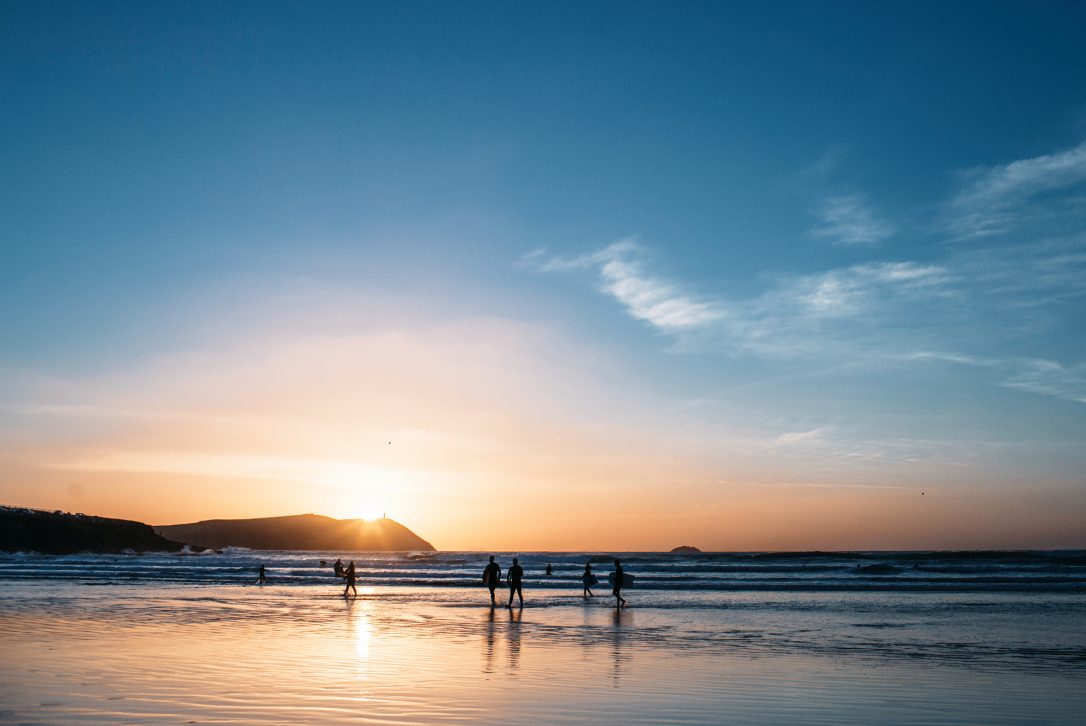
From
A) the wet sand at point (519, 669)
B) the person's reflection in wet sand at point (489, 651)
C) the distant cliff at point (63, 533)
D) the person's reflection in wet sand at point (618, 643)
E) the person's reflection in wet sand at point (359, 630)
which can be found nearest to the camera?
the wet sand at point (519, 669)

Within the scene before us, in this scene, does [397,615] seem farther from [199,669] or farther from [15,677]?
[15,677]

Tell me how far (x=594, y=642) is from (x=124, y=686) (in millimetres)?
10847

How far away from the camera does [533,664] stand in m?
15.9

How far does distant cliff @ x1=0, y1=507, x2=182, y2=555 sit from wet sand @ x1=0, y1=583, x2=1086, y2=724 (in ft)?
417

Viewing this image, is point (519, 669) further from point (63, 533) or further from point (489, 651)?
point (63, 533)

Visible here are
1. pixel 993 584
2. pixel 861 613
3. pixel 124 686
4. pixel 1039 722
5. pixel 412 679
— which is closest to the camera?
pixel 1039 722

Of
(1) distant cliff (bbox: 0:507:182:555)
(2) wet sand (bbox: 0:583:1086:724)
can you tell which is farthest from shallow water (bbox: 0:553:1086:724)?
(1) distant cliff (bbox: 0:507:182:555)

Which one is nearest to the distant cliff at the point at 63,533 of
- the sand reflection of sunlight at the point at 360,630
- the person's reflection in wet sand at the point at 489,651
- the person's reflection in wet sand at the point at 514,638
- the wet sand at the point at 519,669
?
the sand reflection of sunlight at the point at 360,630

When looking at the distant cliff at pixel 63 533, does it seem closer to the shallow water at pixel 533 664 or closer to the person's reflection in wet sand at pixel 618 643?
the shallow water at pixel 533 664

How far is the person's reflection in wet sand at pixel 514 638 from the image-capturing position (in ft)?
52.4

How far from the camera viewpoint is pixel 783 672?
50.8 feet

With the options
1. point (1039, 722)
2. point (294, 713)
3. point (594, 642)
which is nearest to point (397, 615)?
point (594, 642)

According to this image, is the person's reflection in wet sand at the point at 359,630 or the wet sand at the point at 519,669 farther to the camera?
the person's reflection in wet sand at the point at 359,630

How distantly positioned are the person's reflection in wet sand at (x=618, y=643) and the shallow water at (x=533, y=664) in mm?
77
